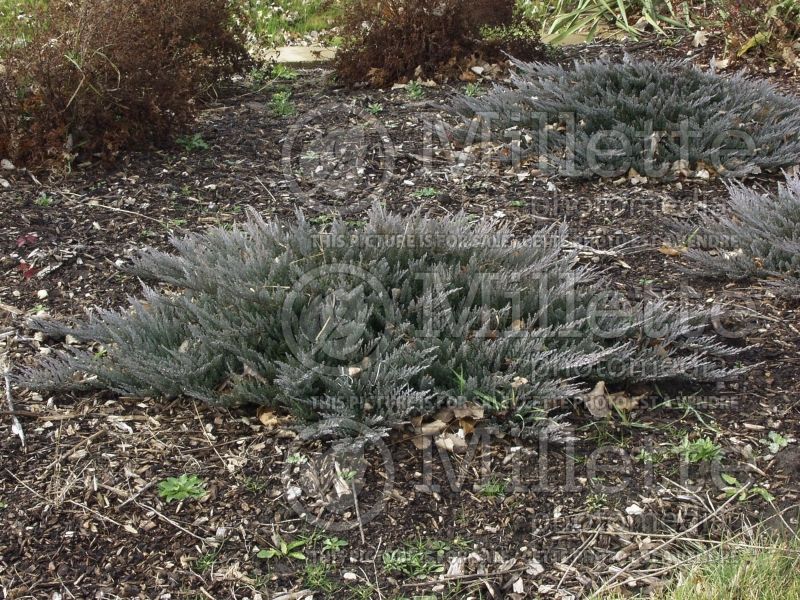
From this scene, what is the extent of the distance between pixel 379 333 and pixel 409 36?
3.58 metres

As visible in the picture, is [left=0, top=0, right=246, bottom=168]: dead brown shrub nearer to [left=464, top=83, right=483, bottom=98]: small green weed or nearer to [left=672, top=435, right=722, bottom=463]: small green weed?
[left=464, top=83, right=483, bottom=98]: small green weed

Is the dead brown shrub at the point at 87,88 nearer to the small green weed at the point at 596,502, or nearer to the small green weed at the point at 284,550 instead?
the small green weed at the point at 284,550

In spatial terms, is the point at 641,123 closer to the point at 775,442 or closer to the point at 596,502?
the point at 775,442

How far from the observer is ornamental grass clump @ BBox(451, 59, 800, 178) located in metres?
5.01

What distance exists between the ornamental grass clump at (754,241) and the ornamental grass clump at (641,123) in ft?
2.23

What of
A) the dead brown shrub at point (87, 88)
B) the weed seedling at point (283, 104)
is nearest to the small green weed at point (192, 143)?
the dead brown shrub at point (87, 88)

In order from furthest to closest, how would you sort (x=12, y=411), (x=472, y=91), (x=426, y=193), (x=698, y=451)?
(x=472, y=91), (x=426, y=193), (x=12, y=411), (x=698, y=451)

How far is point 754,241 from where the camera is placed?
407 cm

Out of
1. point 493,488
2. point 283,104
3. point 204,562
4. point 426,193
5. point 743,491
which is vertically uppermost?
point 283,104

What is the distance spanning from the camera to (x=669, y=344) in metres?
3.43

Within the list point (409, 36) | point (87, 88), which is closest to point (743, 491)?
point (87, 88)

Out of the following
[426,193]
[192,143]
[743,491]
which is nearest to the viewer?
[743,491]

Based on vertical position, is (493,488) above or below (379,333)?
below

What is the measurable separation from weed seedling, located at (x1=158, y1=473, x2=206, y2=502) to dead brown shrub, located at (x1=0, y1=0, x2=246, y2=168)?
2.68 metres
